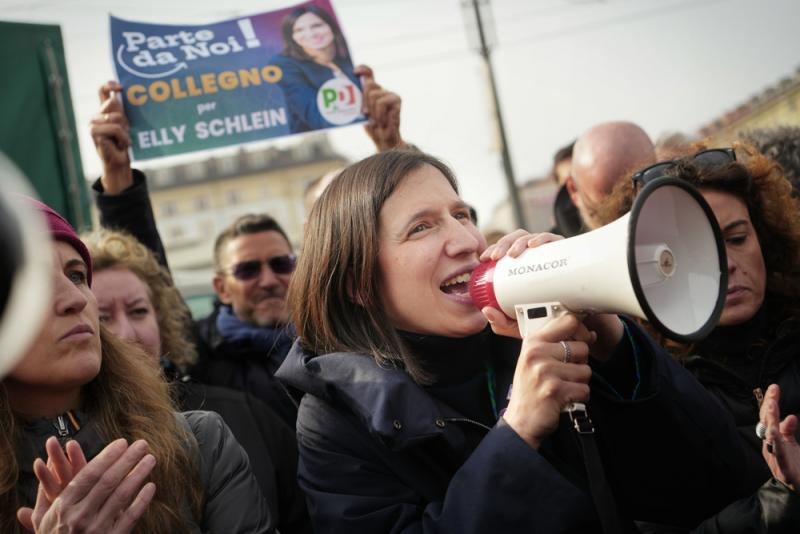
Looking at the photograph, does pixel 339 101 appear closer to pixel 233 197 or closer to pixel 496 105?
pixel 496 105

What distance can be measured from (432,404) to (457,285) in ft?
1.27

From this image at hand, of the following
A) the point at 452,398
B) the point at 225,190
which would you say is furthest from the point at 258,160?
the point at 452,398

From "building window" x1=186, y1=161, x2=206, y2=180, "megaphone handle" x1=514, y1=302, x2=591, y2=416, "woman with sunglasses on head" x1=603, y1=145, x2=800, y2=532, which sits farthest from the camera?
"building window" x1=186, y1=161, x2=206, y2=180

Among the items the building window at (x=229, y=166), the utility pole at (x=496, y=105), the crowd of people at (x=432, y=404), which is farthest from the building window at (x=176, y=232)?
the crowd of people at (x=432, y=404)

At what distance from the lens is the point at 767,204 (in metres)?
2.68

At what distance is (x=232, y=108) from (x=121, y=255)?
101 cm

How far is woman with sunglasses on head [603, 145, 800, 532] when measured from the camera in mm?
2354

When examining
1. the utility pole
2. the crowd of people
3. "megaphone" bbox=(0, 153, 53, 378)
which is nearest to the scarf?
the crowd of people

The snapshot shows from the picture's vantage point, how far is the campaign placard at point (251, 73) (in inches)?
145

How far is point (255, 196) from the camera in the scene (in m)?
62.6

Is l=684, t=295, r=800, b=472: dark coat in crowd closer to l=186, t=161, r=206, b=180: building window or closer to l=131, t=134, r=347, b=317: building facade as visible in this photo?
l=131, t=134, r=347, b=317: building facade

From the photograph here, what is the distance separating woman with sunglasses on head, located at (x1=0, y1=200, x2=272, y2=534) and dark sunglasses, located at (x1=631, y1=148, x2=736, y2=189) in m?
1.61

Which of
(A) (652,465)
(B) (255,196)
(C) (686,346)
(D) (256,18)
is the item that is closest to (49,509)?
(A) (652,465)

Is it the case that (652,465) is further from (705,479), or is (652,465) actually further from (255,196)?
(255,196)
